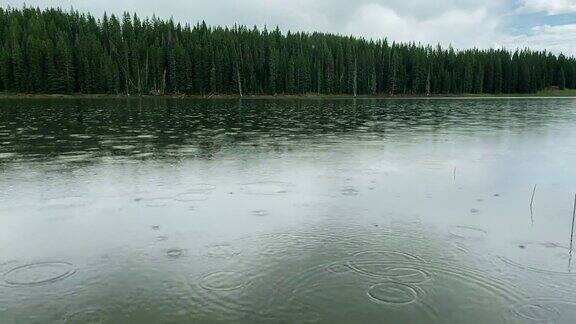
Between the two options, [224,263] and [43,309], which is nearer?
[43,309]

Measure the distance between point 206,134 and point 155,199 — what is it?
21067 millimetres

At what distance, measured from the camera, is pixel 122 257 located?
10383 millimetres

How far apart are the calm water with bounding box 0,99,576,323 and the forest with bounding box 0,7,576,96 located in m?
136

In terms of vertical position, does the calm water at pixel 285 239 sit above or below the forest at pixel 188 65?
below

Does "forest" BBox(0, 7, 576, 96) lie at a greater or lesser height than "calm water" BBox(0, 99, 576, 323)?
greater

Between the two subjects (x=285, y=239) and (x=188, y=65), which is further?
(x=188, y=65)

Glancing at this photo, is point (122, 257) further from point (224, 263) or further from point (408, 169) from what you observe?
point (408, 169)

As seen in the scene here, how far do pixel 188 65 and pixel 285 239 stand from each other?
6063 inches

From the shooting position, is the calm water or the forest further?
the forest

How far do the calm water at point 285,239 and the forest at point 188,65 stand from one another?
136114mm

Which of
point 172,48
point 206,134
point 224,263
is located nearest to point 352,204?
point 224,263

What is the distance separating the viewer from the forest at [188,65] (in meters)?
146

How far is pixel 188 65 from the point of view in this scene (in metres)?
159

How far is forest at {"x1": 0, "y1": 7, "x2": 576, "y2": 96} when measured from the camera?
14600cm
